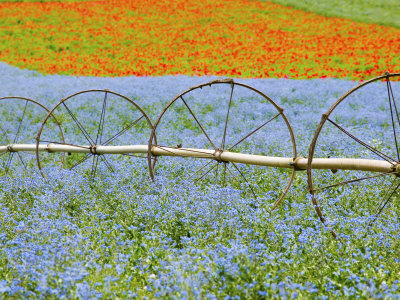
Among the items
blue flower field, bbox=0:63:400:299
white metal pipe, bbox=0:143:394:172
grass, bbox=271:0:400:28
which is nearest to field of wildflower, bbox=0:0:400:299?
blue flower field, bbox=0:63:400:299

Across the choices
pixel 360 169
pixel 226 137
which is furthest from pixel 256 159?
pixel 226 137

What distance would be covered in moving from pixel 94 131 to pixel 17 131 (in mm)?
1734

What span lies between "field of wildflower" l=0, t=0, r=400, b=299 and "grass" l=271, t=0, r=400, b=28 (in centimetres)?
145

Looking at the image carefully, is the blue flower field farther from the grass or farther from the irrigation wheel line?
the grass

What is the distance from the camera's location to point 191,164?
24.4 ft

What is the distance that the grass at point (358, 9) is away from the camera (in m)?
25.0

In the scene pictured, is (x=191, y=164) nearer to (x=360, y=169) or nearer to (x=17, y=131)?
(x=360, y=169)

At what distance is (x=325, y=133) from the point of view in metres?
9.78

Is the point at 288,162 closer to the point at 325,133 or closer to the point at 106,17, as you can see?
the point at 325,133

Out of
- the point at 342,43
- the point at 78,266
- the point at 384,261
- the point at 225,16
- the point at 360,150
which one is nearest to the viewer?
the point at 78,266

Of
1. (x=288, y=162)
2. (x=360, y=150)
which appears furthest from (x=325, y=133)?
(x=288, y=162)

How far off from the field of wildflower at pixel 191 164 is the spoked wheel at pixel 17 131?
7cm

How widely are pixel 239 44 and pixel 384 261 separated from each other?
18.4 meters

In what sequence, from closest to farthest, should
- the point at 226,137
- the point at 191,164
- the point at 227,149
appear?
1. the point at 227,149
2. the point at 191,164
3. the point at 226,137
